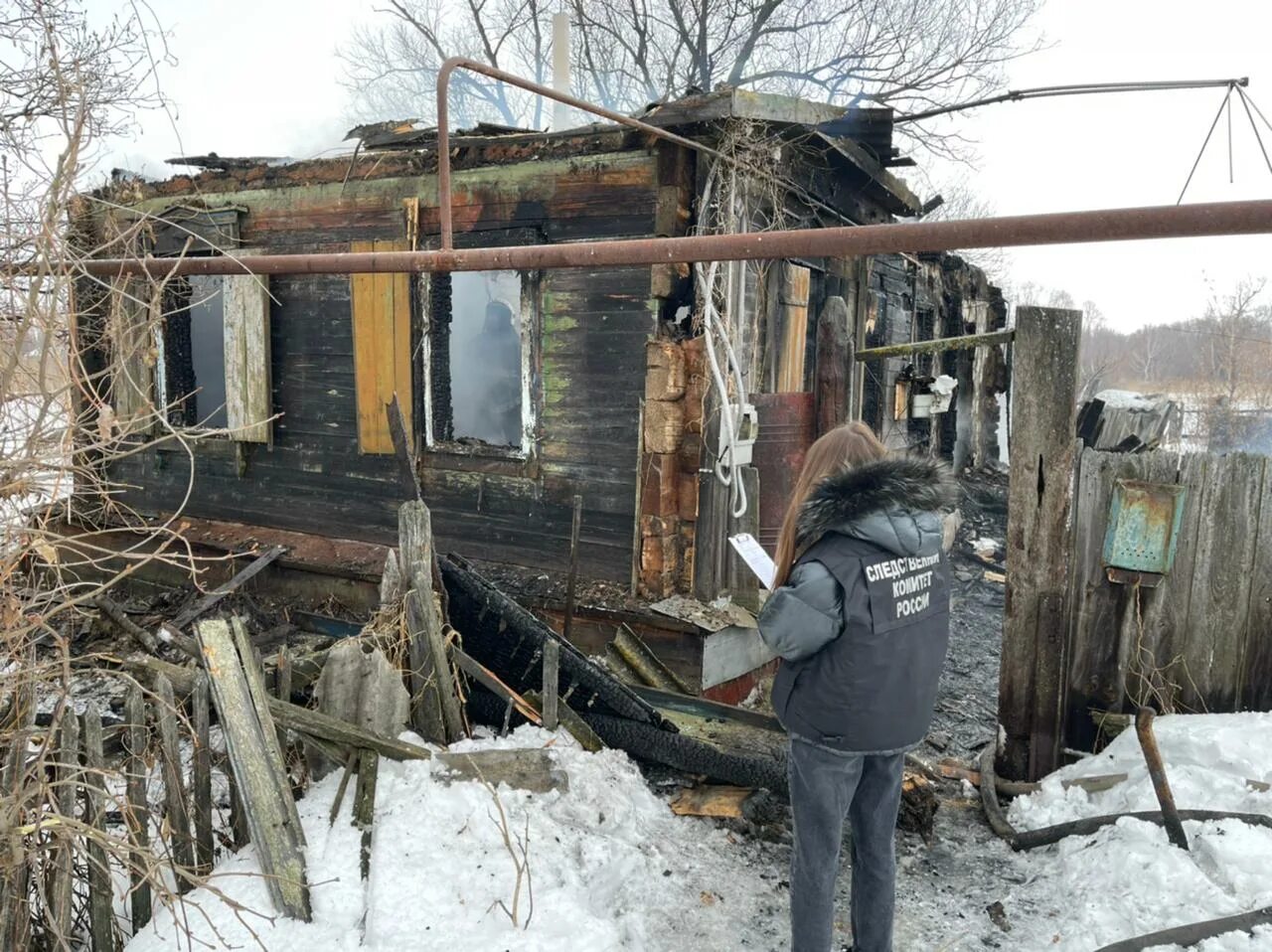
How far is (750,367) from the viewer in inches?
280

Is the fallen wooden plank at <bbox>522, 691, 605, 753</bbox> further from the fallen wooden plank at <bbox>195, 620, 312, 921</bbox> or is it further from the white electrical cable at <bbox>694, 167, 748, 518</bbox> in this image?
the white electrical cable at <bbox>694, 167, 748, 518</bbox>

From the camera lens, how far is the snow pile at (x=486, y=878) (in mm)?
Result: 2988

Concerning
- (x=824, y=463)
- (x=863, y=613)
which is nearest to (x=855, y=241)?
(x=824, y=463)

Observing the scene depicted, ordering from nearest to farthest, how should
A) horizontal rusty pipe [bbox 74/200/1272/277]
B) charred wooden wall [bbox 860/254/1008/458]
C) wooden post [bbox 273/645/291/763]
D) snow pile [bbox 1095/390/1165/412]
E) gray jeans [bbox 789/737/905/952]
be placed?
horizontal rusty pipe [bbox 74/200/1272/277], gray jeans [bbox 789/737/905/952], wooden post [bbox 273/645/291/763], snow pile [bbox 1095/390/1165/412], charred wooden wall [bbox 860/254/1008/458]

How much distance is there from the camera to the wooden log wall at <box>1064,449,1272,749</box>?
383 centimetres

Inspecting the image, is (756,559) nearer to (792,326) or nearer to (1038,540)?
(1038,540)

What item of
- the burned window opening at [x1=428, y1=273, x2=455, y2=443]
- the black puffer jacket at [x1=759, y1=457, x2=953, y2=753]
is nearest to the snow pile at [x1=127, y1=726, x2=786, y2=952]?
the black puffer jacket at [x1=759, y1=457, x2=953, y2=753]

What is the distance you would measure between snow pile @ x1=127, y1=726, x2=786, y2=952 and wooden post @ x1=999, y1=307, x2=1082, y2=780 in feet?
5.12

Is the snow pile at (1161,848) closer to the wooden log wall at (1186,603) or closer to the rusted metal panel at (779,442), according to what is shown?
the wooden log wall at (1186,603)

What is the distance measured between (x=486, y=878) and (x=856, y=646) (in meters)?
1.72

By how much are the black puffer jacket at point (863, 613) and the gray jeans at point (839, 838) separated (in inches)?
4.3

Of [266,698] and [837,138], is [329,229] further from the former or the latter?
[266,698]

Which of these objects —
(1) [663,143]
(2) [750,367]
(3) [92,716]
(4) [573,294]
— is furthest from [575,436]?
(3) [92,716]

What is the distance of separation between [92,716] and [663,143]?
16.9ft
